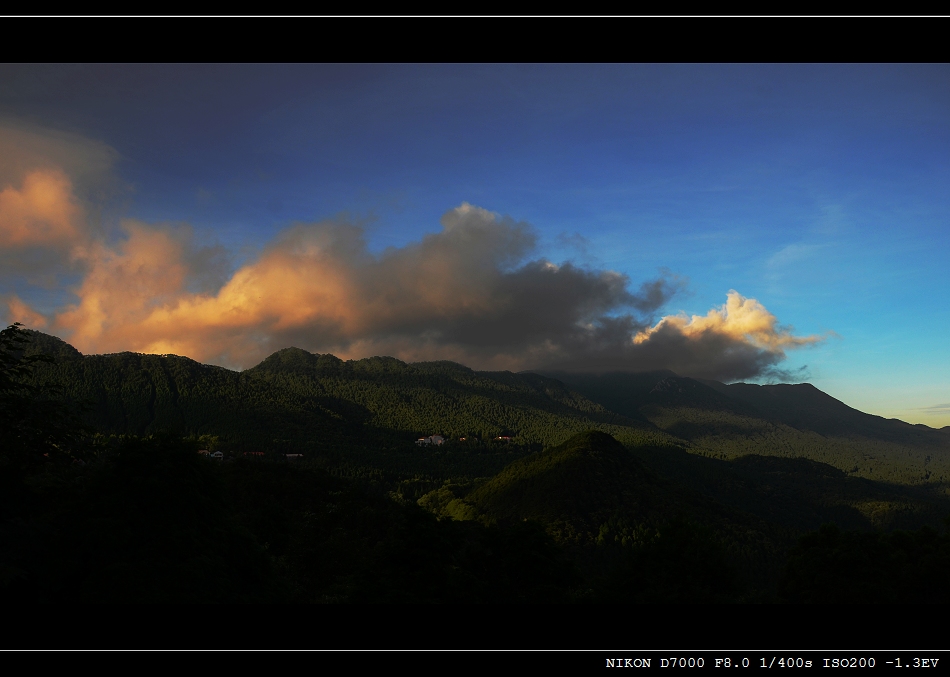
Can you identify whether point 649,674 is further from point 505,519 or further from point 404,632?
point 505,519

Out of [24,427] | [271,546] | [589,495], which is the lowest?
[589,495]

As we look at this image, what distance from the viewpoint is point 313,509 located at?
6938cm

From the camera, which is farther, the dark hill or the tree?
the dark hill

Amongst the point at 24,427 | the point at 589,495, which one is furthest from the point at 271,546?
the point at 589,495

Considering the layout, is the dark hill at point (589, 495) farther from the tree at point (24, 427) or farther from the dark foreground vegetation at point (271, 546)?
the tree at point (24, 427)

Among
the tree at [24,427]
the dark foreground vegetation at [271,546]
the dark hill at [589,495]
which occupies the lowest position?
the dark hill at [589,495]

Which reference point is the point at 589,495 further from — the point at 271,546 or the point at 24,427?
the point at 24,427

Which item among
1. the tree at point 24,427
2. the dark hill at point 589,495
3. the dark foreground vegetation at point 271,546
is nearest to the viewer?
the dark foreground vegetation at point 271,546

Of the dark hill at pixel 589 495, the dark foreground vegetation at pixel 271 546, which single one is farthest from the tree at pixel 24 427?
the dark hill at pixel 589 495

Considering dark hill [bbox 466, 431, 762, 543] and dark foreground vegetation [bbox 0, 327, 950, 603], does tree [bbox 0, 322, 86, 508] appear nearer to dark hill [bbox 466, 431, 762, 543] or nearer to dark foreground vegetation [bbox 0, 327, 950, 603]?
dark foreground vegetation [bbox 0, 327, 950, 603]

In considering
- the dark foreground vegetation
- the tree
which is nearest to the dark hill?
the dark foreground vegetation

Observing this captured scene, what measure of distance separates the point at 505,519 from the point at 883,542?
9108 cm
